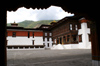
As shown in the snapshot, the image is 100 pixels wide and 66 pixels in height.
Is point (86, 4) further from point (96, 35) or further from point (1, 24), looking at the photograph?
point (1, 24)

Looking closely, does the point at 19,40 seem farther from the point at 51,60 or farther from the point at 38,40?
the point at 51,60

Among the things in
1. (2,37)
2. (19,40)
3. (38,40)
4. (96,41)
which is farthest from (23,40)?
(2,37)

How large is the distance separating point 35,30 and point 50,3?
3402 cm

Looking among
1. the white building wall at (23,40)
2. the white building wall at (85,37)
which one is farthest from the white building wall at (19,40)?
the white building wall at (85,37)

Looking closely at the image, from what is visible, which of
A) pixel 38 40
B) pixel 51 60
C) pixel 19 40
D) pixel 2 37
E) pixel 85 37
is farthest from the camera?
pixel 38 40

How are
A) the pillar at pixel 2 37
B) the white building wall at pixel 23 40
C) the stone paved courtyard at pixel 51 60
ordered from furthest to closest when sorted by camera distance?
the white building wall at pixel 23 40 < the stone paved courtyard at pixel 51 60 < the pillar at pixel 2 37

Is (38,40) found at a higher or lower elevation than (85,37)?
lower

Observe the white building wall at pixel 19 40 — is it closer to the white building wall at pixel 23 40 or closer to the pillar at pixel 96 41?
the white building wall at pixel 23 40

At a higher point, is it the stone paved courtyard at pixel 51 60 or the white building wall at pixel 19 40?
the white building wall at pixel 19 40

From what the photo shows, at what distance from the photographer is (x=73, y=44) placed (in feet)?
95.6

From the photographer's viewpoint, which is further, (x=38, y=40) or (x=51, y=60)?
(x=38, y=40)

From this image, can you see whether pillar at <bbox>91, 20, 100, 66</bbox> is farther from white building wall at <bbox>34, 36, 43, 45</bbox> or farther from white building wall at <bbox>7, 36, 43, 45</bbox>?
white building wall at <bbox>34, 36, 43, 45</bbox>

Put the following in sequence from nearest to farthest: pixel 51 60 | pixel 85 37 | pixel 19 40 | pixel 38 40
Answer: pixel 51 60 → pixel 85 37 → pixel 19 40 → pixel 38 40

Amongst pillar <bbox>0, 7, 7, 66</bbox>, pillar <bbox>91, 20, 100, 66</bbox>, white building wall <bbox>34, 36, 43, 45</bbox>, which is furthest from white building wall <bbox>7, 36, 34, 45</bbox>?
pillar <bbox>0, 7, 7, 66</bbox>
